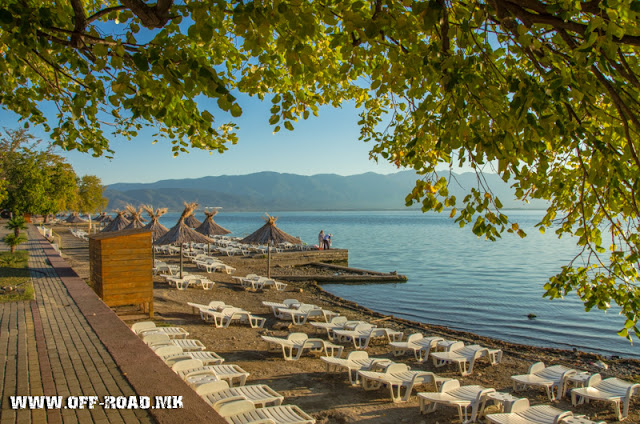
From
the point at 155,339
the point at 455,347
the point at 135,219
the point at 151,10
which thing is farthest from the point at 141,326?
the point at 135,219

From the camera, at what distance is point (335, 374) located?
7906 millimetres

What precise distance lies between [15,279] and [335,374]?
829 cm

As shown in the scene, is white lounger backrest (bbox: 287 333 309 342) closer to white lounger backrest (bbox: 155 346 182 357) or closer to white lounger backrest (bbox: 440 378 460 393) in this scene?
white lounger backrest (bbox: 155 346 182 357)

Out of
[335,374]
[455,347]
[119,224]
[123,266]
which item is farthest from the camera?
[119,224]

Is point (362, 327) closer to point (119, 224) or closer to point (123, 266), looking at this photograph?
point (123, 266)

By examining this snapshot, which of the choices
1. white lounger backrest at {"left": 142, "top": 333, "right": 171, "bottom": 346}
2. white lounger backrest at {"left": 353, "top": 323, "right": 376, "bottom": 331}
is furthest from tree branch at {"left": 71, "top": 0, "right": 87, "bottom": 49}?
white lounger backrest at {"left": 353, "top": 323, "right": 376, "bottom": 331}

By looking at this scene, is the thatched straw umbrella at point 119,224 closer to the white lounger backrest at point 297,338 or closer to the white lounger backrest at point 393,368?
the white lounger backrest at point 297,338

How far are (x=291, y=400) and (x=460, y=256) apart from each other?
1525 inches

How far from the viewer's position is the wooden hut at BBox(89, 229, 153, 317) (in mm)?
8938

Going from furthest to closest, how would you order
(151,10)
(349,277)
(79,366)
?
1. (349,277)
2. (79,366)
3. (151,10)

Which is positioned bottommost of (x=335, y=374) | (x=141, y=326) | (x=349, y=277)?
(x=349, y=277)

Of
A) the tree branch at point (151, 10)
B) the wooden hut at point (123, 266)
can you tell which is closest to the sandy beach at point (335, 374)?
the wooden hut at point (123, 266)

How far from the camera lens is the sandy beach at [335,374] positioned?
6.51 meters

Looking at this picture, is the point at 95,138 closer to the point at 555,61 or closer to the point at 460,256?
the point at 555,61
